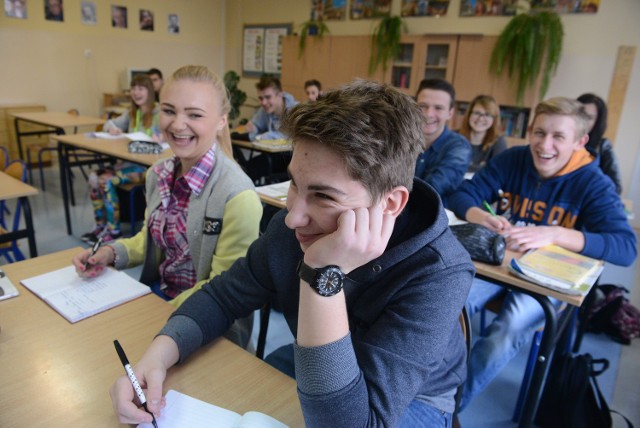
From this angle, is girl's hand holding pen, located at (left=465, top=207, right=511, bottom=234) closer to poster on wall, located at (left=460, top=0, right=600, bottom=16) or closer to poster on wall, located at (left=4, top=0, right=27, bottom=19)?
poster on wall, located at (left=460, top=0, right=600, bottom=16)

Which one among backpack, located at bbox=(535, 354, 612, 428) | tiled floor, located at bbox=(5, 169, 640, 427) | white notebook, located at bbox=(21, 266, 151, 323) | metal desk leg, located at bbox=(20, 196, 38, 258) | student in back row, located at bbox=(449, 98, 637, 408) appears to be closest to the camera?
white notebook, located at bbox=(21, 266, 151, 323)

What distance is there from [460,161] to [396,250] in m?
1.81

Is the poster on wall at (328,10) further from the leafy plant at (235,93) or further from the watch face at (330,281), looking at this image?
the watch face at (330,281)

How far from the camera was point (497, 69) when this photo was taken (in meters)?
5.09

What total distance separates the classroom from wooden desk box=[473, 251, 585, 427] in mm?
394

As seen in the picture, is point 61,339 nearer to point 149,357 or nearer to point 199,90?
point 149,357

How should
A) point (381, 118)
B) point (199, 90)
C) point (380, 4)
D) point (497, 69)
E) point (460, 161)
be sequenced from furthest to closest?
point (380, 4)
point (497, 69)
point (460, 161)
point (199, 90)
point (381, 118)

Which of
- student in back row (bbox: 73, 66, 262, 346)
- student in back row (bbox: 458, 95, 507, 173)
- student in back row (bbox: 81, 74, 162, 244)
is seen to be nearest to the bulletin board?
student in back row (bbox: 81, 74, 162, 244)

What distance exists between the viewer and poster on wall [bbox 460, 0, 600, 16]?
476 cm

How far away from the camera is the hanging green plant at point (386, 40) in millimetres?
5848

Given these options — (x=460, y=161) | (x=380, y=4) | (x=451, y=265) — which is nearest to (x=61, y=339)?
(x=451, y=265)

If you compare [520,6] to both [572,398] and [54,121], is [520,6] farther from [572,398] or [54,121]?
[54,121]

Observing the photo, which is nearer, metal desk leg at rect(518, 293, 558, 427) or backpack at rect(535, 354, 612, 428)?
metal desk leg at rect(518, 293, 558, 427)

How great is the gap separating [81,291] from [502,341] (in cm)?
152
